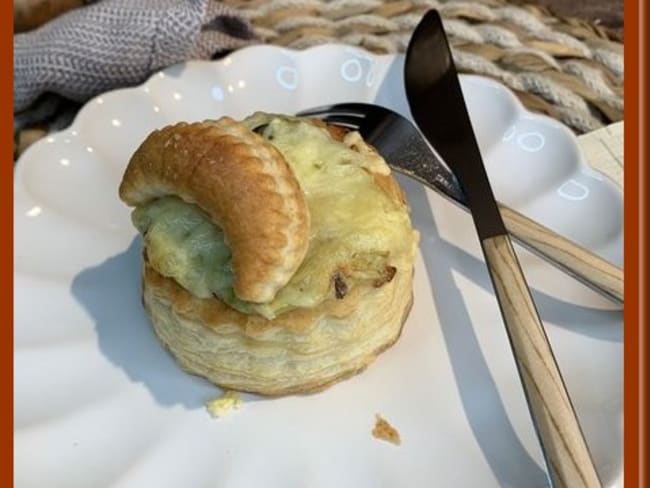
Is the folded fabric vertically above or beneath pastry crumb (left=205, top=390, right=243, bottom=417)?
above

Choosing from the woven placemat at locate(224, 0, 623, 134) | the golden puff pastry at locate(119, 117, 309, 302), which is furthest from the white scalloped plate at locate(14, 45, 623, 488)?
the golden puff pastry at locate(119, 117, 309, 302)

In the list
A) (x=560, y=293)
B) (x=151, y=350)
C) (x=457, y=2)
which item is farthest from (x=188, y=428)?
(x=457, y=2)

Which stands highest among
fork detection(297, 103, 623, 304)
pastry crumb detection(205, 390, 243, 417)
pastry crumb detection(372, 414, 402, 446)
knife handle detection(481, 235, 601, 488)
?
fork detection(297, 103, 623, 304)

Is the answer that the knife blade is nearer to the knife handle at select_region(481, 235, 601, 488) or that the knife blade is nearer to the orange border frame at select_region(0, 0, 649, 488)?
the knife handle at select_region(481, 235, 601, 488)

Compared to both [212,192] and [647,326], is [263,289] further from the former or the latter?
[647,326]

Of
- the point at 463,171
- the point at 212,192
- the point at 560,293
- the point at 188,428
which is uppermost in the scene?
the point at 212,192

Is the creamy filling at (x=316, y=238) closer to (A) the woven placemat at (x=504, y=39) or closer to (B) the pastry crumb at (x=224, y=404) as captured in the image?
(B) the pastry crumb at (x=224, y=404)
